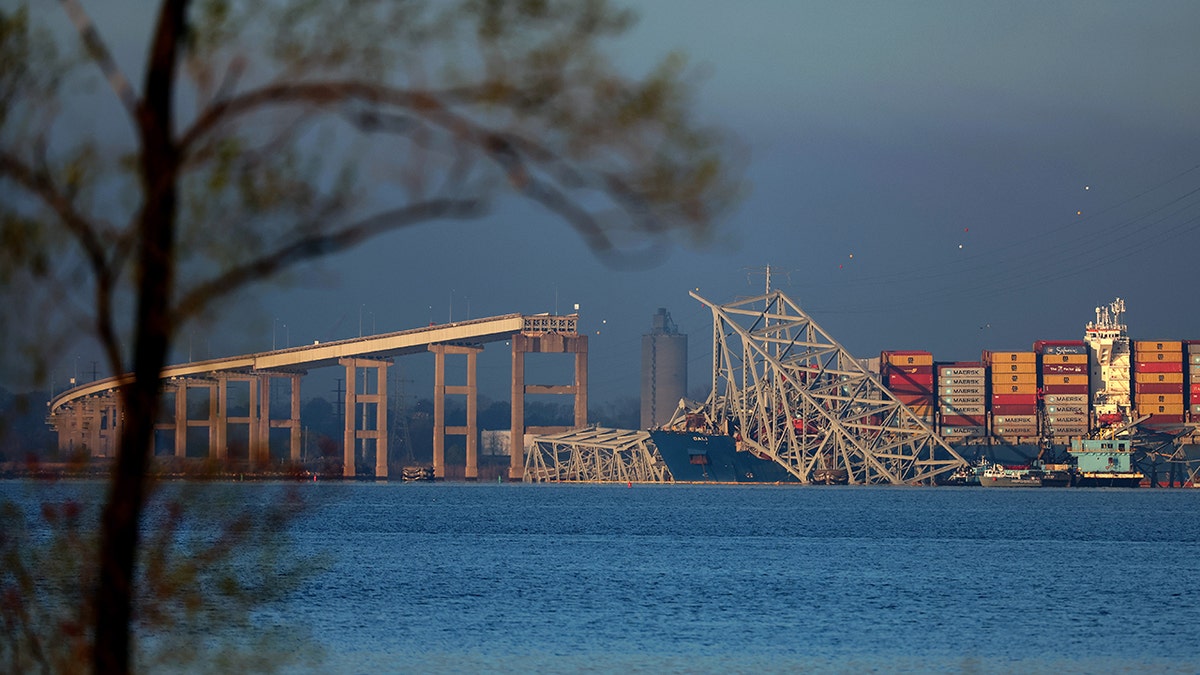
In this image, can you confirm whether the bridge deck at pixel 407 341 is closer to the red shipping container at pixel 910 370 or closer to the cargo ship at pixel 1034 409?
the cargo ship at pixel 1034 409

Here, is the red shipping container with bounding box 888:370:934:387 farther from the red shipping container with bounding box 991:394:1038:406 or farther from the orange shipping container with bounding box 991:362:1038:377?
the red shipping container with bounding box 991:394:1038:406

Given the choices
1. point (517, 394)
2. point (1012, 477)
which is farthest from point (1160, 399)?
point (517, 394)

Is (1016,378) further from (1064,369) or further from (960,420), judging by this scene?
(960,420)

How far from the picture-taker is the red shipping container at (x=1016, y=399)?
120m

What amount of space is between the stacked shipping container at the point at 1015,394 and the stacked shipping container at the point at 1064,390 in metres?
0.88

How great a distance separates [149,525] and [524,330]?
70.3 meters

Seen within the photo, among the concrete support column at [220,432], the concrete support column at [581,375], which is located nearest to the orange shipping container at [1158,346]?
the concrete support column at [581,375]

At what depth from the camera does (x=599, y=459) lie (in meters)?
133

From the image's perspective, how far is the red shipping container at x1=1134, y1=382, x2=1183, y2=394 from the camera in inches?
4695

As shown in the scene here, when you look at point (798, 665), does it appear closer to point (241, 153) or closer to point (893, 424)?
point (241, 153)

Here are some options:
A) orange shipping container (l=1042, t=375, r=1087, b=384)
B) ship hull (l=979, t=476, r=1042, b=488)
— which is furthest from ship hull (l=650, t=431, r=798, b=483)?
orange shipping container (l=1042, t=375, r=1087, b=384)

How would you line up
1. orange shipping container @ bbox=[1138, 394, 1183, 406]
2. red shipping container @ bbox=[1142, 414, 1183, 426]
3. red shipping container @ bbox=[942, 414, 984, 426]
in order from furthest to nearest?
red shipping container @ bbox=[942, 414, 984, 426]
orange shipping container @ bbox=[1138, 394, 1183, 406]
red shipping container @ bbox=[1142, 414, 1183, 426]

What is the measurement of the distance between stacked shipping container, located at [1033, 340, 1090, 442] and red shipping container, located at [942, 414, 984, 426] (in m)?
5.21

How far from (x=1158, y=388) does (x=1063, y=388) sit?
755 cm
